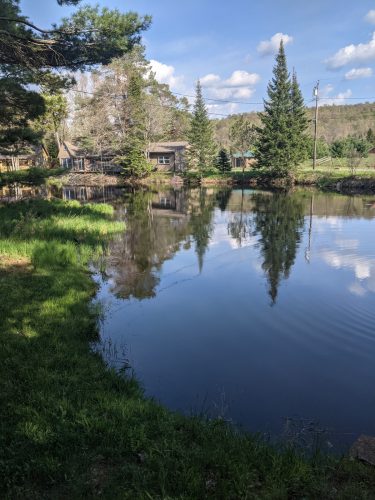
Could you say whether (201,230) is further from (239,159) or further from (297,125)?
(239,159)

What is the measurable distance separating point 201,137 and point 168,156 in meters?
8.29

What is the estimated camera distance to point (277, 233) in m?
17.8

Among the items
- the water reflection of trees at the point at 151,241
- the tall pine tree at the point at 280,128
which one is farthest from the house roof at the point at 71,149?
the water reflection of trees at the point at 151,241

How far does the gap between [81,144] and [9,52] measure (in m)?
45.0

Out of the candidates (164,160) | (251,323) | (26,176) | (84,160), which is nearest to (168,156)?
(164,160)

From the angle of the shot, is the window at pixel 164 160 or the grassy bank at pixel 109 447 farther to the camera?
the window at pixel 164 160

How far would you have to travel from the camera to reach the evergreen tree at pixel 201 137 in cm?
5075

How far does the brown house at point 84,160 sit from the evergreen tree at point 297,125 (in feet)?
71.5

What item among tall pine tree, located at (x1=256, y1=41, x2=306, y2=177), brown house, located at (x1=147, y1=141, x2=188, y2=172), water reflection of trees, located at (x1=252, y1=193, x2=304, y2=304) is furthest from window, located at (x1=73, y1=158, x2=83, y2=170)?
water reflection of trees, located at (x1=252, y1=193, x2=304, y2=304)

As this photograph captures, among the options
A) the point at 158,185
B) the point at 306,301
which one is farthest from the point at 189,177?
the point at 306,301

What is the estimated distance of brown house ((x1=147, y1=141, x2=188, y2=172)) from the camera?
187 ft

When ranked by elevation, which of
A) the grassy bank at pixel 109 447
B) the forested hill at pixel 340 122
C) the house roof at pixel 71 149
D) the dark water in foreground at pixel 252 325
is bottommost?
the dark water in foreground at pixel 252 325

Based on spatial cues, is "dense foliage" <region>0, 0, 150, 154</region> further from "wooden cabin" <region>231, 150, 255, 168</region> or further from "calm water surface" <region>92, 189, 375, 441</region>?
"wooden cabin" <region>231, 150, 255, 168</region>

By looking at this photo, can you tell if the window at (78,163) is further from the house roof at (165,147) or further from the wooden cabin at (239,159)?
the wooden cabin at (239,159)
